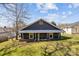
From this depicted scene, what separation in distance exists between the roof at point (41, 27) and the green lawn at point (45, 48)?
0.16 metres

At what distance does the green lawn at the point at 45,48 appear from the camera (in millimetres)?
3191

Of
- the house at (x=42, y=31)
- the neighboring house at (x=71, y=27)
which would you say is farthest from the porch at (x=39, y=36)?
the neighboring house at (x=71, y=27)

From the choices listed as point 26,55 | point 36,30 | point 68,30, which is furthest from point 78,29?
point 26,55

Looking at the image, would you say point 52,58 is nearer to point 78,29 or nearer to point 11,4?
point 78,29

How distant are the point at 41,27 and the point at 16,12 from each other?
1.27 ft

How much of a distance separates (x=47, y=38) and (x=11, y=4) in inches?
25.8

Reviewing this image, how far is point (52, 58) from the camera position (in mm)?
3176

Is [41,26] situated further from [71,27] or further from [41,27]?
[71,27]

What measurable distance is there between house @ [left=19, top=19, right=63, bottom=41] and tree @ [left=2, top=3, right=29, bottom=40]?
0.40 feet

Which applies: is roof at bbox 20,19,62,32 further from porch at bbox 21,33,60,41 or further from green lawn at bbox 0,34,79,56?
green lawn at bbox 0,34,79,56

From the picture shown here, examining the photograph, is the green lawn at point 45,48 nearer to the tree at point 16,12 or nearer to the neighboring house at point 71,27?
the neighboring house at point 71,27

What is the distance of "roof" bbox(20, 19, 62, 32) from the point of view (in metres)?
3.22

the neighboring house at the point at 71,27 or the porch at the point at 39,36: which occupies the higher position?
the neighboring house at the point at 71,27

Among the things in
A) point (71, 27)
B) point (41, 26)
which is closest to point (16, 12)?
point (41, 26)
